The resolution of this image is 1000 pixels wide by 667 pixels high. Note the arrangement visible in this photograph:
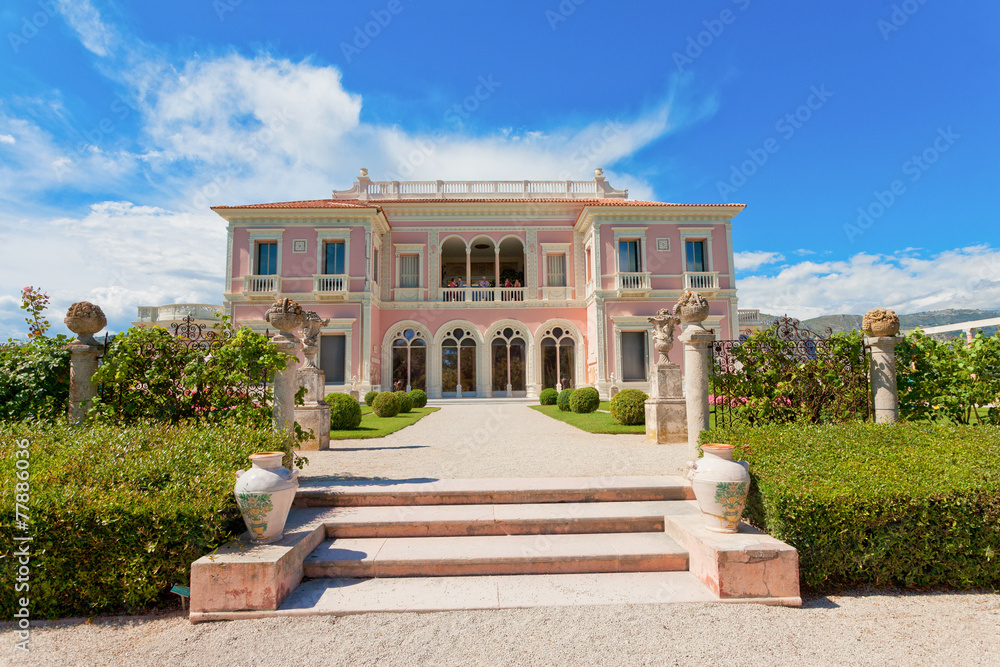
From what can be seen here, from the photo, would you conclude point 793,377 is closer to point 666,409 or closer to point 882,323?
point 882,323


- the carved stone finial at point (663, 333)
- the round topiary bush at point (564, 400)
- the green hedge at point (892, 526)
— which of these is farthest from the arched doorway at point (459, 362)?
the green hedge at point (892, 526)

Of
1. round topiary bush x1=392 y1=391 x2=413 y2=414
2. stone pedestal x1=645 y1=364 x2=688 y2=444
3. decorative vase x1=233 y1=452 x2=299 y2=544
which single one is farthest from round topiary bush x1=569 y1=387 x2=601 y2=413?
decorative vase x1=233 y1=452 x2=299 y2=544

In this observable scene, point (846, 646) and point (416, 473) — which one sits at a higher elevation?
point (416, 473)

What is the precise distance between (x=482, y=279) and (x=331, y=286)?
23.9ft

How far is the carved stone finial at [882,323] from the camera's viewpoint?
258 inches

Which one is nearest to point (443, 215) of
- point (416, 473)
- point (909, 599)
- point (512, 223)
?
point (512, 223)

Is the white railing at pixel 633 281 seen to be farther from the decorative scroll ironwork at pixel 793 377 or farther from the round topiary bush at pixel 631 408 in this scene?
the decorative scroll ironwork at pixel 793 377

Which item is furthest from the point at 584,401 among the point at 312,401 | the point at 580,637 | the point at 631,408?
the point at 580,637

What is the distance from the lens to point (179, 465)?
427 centimetres

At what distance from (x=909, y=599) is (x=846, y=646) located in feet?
3.21

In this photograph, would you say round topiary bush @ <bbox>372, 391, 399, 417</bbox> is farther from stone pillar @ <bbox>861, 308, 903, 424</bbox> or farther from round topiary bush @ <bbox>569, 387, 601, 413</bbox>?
stone pillar @ <bbox>861, 308, 903, 424</bbox>

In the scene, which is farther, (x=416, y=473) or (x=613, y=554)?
(x=416, y=473)

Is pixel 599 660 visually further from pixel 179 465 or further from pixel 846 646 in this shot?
pixel 179 465

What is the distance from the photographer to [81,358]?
19.7 feet
